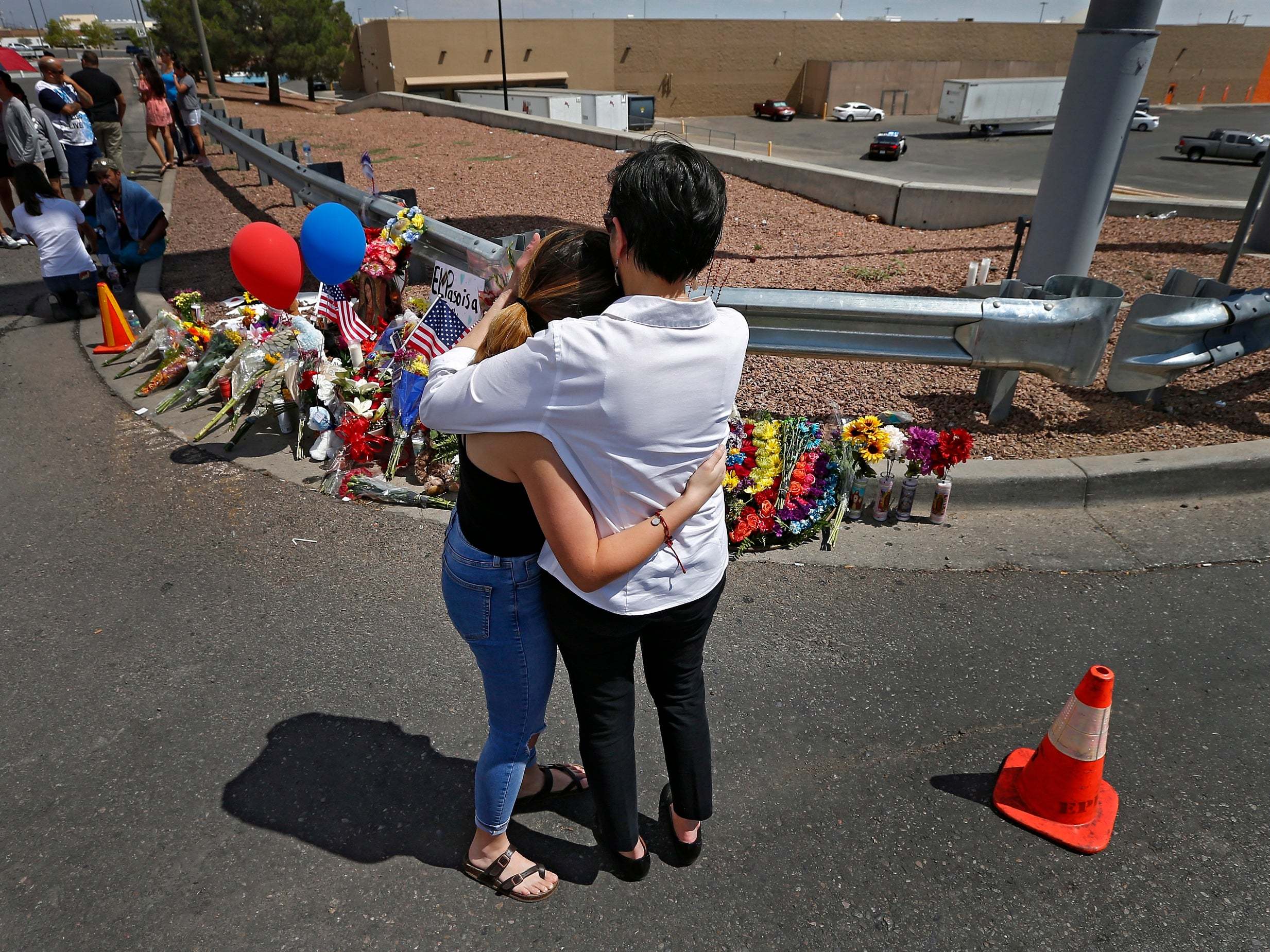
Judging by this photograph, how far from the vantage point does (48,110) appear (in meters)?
10.1

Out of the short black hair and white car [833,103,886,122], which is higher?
the short black hair

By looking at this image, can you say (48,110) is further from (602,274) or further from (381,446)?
(602,274)

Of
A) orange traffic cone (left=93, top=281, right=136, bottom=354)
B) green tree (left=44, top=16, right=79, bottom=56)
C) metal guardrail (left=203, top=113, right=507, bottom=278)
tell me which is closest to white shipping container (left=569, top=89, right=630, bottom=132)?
metal guardrail (left=203, top=113, right=507, bottom=278)

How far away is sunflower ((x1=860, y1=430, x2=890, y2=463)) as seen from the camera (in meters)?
4.24

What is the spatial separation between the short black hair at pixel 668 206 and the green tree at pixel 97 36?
358 ft

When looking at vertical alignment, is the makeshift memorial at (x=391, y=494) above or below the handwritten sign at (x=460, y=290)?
below

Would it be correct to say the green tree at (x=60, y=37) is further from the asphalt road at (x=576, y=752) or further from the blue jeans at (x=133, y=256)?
the asphalt road at (x=576, y=752)

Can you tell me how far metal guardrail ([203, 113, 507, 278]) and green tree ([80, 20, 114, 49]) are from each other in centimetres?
9872

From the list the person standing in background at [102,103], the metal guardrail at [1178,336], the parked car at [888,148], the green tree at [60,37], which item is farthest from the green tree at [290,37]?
the green tree at [60,37]

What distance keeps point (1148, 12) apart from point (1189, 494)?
3.21 meters

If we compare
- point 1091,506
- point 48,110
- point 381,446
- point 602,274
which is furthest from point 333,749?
point 48,110

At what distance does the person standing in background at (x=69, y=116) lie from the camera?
9.97 meters

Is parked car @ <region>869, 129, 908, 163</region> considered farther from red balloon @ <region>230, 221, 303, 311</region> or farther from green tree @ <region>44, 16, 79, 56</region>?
green tree @ <region>44, 16, 79, 56</region>

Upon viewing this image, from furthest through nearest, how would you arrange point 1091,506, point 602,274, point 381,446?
point 381,446 → point 1091,506 → point 602,274
